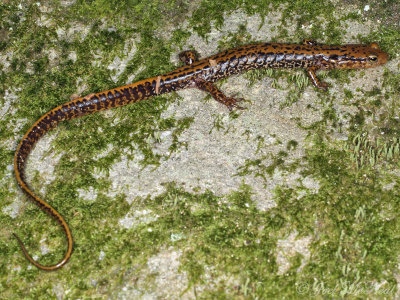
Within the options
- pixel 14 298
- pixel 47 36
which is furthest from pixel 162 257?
pixel 47 36

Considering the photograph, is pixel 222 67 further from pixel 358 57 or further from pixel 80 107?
pixel 80 107

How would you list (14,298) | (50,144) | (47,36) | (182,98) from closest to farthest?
(14,298) → (50,144) → (182,98) → (47,36)

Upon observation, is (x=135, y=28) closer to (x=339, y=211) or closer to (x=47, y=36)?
(x=47, y=36)

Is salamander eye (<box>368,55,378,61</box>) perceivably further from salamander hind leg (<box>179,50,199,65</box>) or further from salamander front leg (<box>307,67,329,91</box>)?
salamander hind leg (<box>179,50,199,65</box>)

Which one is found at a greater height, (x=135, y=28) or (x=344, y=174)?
(x=135, y=28)

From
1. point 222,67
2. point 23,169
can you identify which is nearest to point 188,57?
point 222,67

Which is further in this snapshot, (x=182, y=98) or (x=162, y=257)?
(x=182, y=98)
